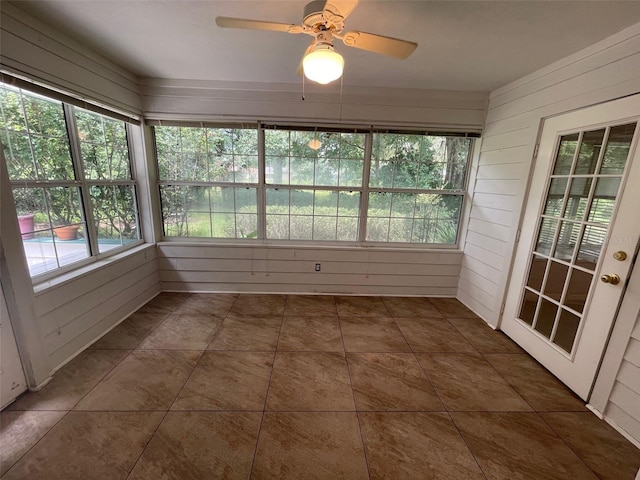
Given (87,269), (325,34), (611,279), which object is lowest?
(87,269)

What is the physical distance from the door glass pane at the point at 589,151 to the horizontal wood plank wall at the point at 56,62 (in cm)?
380

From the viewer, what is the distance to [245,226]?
10.3ft

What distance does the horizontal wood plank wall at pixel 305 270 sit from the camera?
3090mm

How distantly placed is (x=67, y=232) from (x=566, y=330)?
395 centimetres

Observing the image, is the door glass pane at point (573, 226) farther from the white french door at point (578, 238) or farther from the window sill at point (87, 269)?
the window sill at point (87, 269)

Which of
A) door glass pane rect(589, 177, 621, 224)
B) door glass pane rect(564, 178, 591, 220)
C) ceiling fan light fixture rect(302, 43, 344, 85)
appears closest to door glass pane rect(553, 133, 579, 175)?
door glass pane rect(564, 178, 591, 220)

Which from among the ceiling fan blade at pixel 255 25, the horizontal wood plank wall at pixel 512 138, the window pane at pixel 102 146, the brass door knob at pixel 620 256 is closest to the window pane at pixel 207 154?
the window pane at pixel 102 146

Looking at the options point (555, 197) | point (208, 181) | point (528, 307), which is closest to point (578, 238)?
point (555, 197)

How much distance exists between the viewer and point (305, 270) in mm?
3176

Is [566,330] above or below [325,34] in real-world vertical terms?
below

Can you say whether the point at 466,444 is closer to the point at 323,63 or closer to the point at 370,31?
the point at 323,63

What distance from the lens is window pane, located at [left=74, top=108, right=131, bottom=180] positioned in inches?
85.1

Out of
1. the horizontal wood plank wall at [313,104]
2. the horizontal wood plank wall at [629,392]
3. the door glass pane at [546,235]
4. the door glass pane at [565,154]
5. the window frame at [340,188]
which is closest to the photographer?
the horizontal wood plank wall at [629,392]

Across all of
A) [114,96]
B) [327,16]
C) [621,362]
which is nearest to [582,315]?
[621,362]
